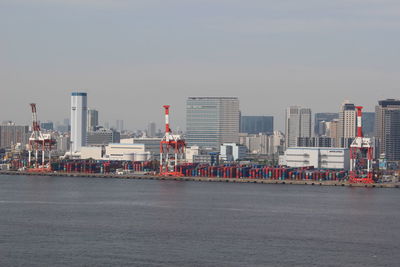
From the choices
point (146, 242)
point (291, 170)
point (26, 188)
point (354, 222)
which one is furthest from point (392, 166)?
point (146, 242)

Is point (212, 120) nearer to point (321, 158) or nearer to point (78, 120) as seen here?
point (78, 120)

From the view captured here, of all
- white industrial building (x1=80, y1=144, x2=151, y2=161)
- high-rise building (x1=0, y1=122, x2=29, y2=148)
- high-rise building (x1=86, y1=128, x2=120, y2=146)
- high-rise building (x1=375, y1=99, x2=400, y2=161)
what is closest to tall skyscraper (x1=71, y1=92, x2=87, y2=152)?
high-rise building (x1=86, y1=128, x2=120, y2=146)

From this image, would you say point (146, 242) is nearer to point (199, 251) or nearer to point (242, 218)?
point (199, 251)

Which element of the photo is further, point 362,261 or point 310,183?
point 310,183

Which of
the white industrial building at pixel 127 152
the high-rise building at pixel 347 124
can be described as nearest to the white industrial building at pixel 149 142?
the white industrial building at pixel 127 152

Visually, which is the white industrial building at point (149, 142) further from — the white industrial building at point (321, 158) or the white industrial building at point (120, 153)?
the white industrial building at point (321, 158)

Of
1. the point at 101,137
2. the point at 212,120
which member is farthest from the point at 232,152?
the point at 101,137
